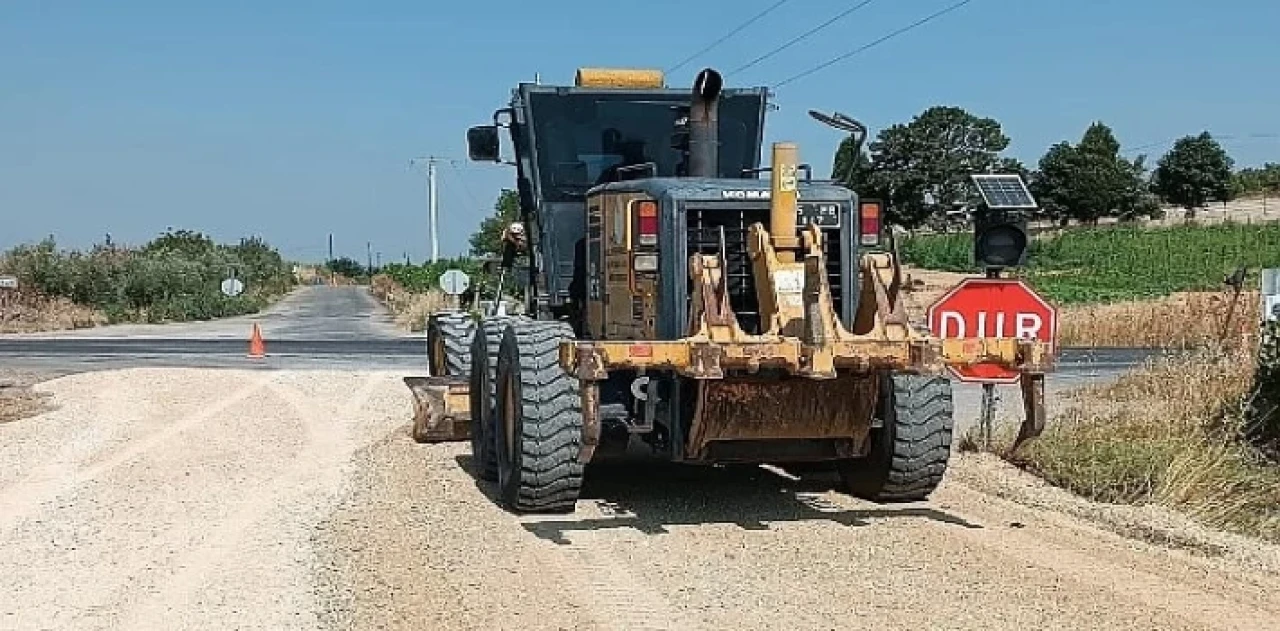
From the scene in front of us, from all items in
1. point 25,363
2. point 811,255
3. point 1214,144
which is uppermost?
point 1214,144

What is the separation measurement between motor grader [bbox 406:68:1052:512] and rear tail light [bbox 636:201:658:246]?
0.01 metres

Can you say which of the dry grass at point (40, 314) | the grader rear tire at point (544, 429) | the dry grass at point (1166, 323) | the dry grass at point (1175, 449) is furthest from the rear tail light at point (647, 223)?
the dry grass at point (40, 314)

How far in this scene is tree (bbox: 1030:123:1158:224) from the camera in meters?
95.6

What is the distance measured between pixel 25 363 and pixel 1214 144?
299 ft

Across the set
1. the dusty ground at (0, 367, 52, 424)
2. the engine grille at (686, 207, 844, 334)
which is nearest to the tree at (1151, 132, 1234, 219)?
the dusty ground at (0, 367, 52, 424)

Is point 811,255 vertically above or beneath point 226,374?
above

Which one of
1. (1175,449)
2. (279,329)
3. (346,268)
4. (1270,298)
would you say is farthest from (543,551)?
(346,268)

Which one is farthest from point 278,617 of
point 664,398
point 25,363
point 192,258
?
point 192,258

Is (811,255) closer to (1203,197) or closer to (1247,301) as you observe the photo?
(1247,301)

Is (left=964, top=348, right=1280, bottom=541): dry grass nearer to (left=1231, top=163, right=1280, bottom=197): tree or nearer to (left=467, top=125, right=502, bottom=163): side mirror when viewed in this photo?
(left=467, top=125, right=502, bottom=163): side mirror

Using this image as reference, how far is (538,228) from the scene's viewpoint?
38.0 feet

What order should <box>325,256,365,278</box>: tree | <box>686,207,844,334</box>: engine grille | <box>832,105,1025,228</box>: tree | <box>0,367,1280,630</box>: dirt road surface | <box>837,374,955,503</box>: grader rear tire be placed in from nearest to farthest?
<box>0,367,1280,630</box>: dirt road surface, <box>686,207,844,334</box>: engine grille, <box>837,374,955,503</box>: grader rear tire, <box>832,105,1025,228</box>: tree, <box>325,256,365,278</box>: tree

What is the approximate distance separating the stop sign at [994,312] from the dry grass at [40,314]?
42435mm

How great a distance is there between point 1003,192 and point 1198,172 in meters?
97.3
